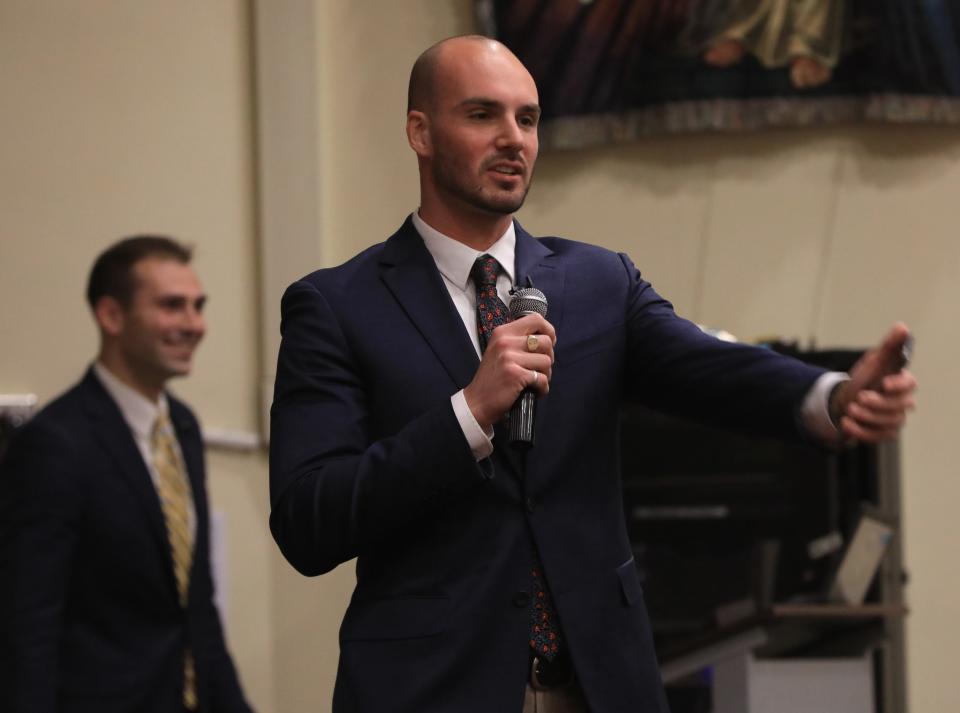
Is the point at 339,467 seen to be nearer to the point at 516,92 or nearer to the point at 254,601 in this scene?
Answer: the point at 516,92

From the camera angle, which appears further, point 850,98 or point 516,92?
point 850,98

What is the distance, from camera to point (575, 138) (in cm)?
588

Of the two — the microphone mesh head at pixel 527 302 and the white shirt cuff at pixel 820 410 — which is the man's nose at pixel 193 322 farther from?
the white shirt cuff at pixel 820 410

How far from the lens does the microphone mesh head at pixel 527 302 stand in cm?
183

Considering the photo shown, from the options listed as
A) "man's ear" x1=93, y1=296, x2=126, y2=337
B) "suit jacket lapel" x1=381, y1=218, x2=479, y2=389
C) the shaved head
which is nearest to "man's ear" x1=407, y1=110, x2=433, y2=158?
the shaved head

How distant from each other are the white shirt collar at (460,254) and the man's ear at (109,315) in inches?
83.3

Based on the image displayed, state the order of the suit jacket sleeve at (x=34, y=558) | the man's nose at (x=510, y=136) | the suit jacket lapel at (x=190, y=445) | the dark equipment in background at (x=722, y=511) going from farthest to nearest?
the dark equipment in background at (x=722, y=511) < the suit jacket lapel at (x=190, y=445) < the suit jacket sleeve at (x=34, y=558) < the man's nose at (x=510, y=136)

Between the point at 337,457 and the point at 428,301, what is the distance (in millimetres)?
268

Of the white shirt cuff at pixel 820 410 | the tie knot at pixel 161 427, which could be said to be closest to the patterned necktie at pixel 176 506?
the tie knot at pixel 161 427

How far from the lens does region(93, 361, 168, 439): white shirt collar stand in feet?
12.2

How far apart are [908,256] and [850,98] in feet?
Result: 2.32

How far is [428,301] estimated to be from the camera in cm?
193

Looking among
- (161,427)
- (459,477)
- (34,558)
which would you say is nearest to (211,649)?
(34,558)

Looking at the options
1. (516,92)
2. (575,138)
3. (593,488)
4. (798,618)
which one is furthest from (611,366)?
(575,138)
